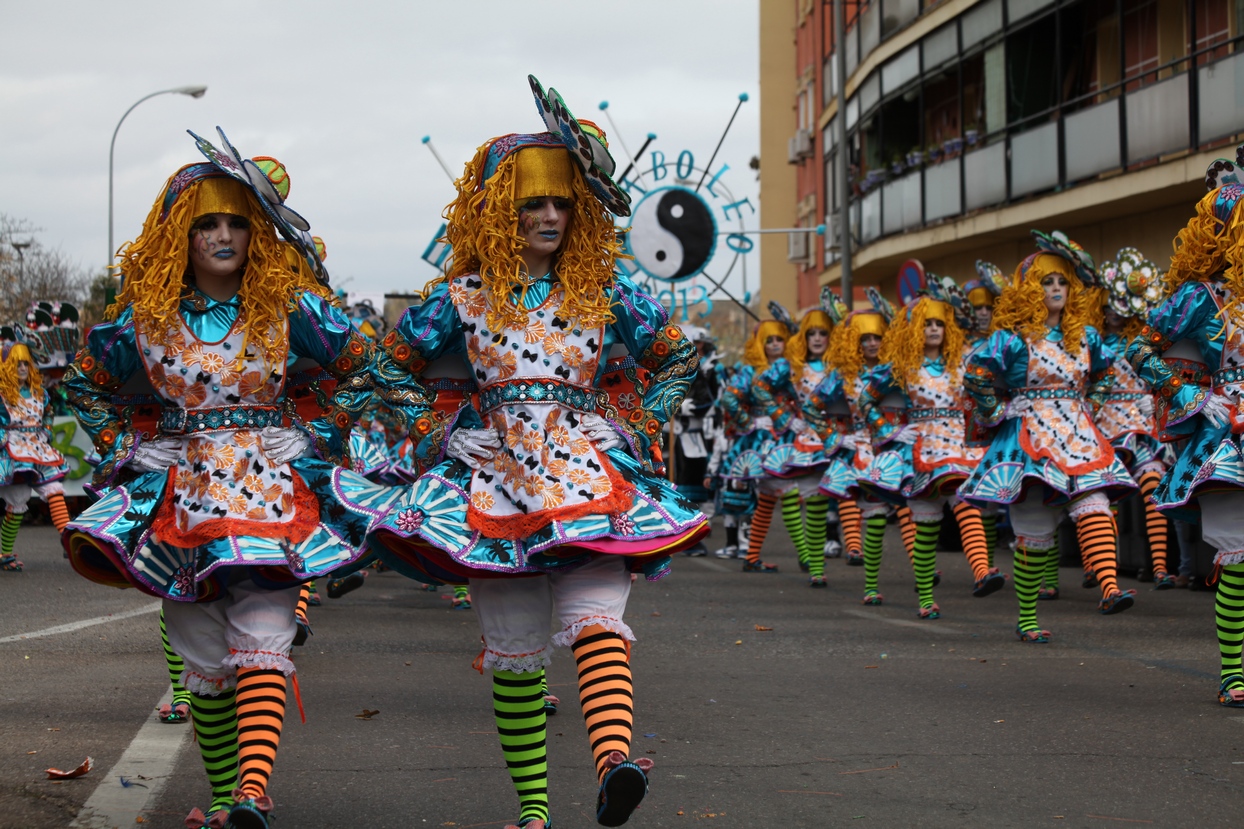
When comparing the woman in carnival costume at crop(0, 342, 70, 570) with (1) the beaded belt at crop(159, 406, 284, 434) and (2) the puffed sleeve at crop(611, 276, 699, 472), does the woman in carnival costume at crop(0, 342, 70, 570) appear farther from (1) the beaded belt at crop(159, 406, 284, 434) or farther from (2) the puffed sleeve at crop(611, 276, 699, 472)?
(2) the puffed sleeve at crop(611, 276, 699, 472)

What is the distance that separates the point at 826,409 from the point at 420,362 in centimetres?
918

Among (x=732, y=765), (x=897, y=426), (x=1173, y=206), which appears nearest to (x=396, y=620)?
(x=897, y=426)

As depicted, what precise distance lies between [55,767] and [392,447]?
9017mm

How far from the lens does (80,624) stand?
33.7 ft

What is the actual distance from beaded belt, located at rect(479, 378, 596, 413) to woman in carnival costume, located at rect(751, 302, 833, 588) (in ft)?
29.2

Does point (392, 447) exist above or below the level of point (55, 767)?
above

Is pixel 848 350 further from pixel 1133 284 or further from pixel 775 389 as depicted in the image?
pixel 1133 284

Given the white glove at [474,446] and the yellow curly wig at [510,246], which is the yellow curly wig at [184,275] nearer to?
the yellow curly wig at [510,246]

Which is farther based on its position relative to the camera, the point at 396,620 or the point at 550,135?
the point at 396,620

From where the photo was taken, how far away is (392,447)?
14.8 metres

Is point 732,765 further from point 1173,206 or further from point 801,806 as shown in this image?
point 1173,206

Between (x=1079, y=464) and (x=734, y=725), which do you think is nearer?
(x=734, y=725)

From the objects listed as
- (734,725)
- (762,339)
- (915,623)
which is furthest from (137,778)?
(762,339)

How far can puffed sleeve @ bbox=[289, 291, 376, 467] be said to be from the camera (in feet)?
17.6
